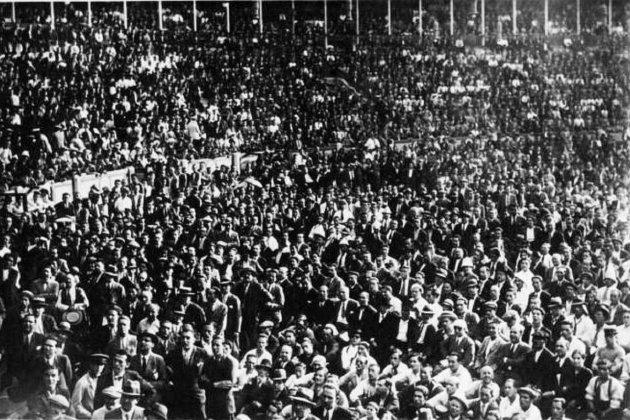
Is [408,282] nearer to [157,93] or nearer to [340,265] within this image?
[340,265]

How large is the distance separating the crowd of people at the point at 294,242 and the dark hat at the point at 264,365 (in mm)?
30

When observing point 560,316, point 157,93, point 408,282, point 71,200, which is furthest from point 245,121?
point 560,316

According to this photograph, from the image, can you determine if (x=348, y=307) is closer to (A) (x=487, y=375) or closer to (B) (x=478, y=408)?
(A) (x=487, y=375)

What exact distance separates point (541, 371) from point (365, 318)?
244 centimetres

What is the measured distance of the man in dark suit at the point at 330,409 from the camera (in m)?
8.80

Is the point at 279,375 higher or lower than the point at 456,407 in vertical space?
higher

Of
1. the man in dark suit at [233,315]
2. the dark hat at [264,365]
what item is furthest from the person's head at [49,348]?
the man in dark suit at [233,315]

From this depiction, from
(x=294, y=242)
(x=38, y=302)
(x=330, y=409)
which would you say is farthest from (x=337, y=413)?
(x=294, y=242)

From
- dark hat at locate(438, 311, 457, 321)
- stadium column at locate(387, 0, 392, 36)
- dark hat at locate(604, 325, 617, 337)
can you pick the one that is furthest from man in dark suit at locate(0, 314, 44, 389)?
stadium column at locate(387, 0, 392, 36)

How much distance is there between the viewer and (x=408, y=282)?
12.8 metres

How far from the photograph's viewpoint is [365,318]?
38.0ft

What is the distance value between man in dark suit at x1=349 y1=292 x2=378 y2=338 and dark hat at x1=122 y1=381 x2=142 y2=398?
3279 mm

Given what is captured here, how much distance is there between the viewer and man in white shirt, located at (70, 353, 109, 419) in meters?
8.87

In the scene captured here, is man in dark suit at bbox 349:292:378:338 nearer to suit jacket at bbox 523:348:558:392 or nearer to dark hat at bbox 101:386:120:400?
suit jacket at bbox 523:348:558:392
